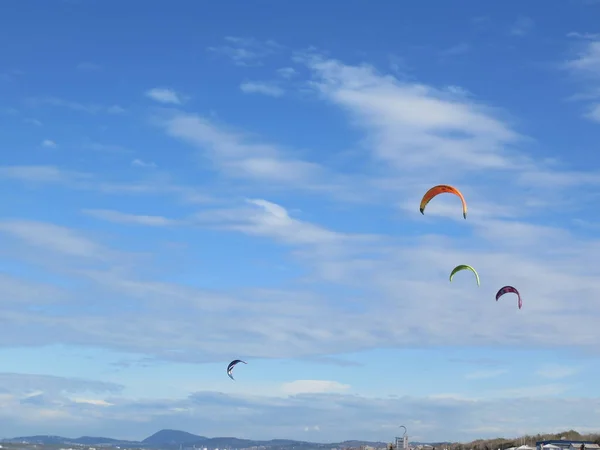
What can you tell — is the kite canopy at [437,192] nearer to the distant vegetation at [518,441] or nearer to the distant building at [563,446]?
the distant building at [563,446]

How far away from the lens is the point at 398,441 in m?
79.9

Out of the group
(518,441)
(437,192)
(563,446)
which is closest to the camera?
(437,192)

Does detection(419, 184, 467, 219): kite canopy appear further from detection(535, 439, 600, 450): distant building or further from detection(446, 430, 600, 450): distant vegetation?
detection(446, 430, 600, 450): distant vegetation

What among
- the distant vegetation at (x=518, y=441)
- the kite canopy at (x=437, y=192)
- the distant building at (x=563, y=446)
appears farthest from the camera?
the distant vegetation at (x=518, y=441)

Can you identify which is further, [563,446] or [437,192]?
[563,446]

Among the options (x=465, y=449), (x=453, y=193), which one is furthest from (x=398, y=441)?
(x=465, y=449)

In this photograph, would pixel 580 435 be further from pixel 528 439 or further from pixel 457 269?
pixel 457 269

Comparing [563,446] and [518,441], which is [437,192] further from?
[518,441]

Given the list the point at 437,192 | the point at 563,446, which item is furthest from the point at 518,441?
the point at 437,192

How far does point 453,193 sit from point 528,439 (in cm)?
6964

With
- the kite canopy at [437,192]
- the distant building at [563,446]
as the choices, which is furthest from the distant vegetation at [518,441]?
the kite canopy at [437,192]

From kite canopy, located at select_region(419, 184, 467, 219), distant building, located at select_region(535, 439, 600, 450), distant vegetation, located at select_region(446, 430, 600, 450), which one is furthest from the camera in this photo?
distant vegetation, located at select_region(446, 430, 600, 450)

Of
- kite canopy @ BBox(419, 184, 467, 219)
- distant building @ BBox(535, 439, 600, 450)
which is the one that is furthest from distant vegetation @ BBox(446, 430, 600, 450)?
kite canopy @ BBox(419, 184, 467, 219)

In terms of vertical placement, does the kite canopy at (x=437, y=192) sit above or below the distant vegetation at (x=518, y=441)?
above
